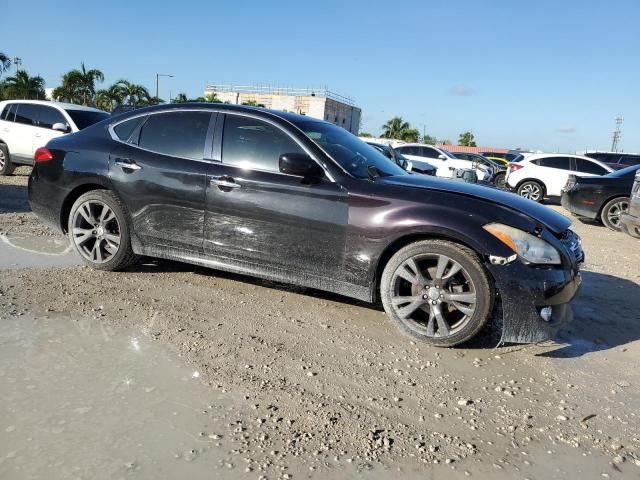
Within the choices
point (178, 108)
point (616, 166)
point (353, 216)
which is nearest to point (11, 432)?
point (353, 216)

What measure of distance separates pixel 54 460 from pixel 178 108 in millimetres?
3322

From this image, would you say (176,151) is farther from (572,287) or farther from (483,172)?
(483,172)

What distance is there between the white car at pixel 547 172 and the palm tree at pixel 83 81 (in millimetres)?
45598

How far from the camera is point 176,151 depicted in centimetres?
468

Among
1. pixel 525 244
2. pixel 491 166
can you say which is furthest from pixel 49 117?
pixel 491 166

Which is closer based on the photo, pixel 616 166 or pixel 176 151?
pixel 176 151

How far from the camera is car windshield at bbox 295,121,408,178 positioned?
4297 millimetres

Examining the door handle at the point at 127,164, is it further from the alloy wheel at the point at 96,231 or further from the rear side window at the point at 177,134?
the alloy wheel at the point at 96,231

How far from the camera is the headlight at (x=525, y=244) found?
3.56 metres

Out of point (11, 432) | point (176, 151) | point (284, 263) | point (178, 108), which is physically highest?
point (178, 108)

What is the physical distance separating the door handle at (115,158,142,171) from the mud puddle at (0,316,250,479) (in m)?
1.64

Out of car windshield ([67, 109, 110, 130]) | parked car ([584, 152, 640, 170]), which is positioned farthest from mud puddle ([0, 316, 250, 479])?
parked car ([584, 152, 640, 170])

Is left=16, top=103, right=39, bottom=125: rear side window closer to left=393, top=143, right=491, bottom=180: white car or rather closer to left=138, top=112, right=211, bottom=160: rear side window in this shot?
left=138, top=112, right=211, bottom=160: rear side window

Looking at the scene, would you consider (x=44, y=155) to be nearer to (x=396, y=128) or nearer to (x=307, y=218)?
(x=307, y=218)
